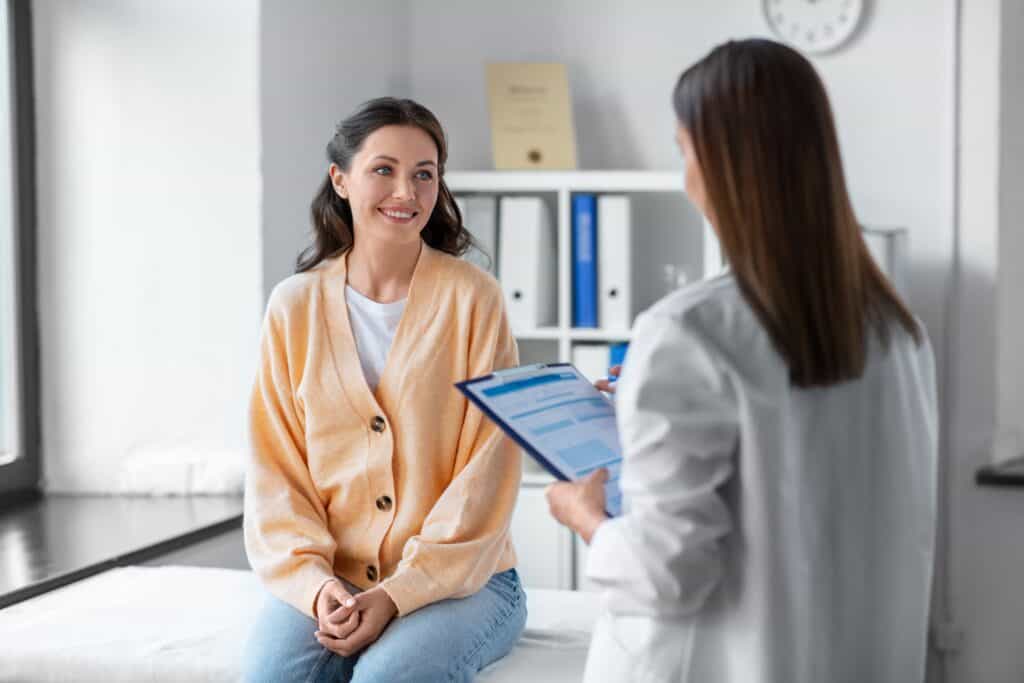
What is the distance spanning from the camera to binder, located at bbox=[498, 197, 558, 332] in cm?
318

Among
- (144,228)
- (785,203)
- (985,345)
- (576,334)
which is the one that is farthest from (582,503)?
(985,345)

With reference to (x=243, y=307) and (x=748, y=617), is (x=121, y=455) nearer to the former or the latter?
(x=243, y=307)

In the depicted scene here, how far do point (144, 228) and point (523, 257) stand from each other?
3.00 feet

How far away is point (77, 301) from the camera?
2871 millimetres

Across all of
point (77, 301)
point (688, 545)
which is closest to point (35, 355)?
point (77, 301)

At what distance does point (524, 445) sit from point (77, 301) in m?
1.89

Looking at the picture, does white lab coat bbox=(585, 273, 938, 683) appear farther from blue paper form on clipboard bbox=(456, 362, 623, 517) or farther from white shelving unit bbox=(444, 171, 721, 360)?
white shelving unit bbox=(444, 171, 721, 360)

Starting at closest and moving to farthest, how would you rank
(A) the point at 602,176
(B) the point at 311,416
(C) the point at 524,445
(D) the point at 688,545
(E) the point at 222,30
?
(D) the point at 688,545, (C) the point at 524,445, (B) the point at 311,416, (E) the point at 222,30, (A) the point at 602,176

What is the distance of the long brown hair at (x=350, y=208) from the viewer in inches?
72.7

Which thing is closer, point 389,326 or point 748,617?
point 748,617

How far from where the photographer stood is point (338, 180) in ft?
6.26

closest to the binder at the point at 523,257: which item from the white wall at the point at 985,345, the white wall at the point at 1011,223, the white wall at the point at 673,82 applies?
the white wall at the point at 673,82

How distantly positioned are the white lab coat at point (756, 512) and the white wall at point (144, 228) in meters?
1.78

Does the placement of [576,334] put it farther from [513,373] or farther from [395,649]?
[513,373]
